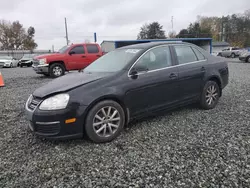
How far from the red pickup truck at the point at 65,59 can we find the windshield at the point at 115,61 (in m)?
6.41

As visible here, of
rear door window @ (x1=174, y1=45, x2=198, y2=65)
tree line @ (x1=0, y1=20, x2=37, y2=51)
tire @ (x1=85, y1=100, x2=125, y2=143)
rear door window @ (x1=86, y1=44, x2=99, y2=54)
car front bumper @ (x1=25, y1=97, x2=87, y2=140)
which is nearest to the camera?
car front bumper @ (x1=25, y1=97, x2=87, y2=140)

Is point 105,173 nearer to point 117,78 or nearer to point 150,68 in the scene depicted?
point 117,78

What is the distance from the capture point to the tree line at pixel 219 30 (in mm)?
58188

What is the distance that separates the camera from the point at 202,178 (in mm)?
2135

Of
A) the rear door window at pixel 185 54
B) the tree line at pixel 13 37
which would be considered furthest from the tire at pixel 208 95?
the tree line at pixel 13 37

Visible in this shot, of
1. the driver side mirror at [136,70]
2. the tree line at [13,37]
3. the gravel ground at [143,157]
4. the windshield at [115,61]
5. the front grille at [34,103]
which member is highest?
the tree line at [13,37]

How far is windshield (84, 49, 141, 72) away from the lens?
11.3ft

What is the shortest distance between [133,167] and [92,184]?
1.77 feet

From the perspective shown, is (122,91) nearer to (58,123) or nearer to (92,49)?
(58,123)

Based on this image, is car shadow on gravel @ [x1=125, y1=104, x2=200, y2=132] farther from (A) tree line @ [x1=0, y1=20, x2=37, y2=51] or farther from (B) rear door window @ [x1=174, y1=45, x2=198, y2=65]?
(A) tree line @ [x1=0, y1=20, x2=37, y2=51]

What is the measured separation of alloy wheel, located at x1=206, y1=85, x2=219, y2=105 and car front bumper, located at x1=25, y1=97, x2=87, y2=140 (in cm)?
291

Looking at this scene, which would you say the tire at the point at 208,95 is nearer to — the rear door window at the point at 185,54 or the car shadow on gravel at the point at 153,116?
the car shadow on gravel at the point at 153,116

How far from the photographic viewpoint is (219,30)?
221 ft

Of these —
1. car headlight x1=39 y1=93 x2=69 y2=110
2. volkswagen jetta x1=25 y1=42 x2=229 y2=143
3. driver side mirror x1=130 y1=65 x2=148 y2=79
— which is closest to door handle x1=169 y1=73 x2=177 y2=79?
volkswagen jetta x1=25 y1=42 x2=229 y2=143
